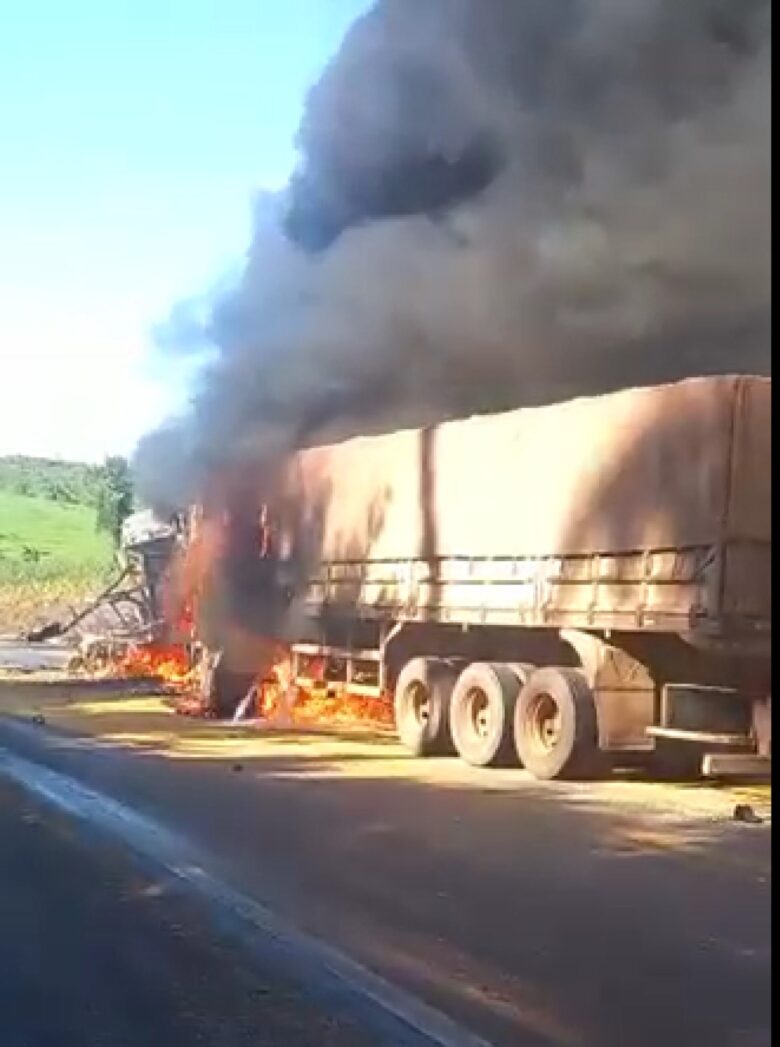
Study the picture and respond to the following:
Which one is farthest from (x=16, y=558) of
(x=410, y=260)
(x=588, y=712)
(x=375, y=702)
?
(x=588, y=712)

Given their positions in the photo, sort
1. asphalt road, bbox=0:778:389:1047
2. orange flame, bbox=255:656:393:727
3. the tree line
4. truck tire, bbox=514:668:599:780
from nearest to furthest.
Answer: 1. asphalt road, bbox=0:778:389:1047
2. truck tire, bbox=514:668:599:780
3. orange flame, bbox=255:656:393:727
4. the tree line

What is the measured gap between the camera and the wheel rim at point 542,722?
15.1m

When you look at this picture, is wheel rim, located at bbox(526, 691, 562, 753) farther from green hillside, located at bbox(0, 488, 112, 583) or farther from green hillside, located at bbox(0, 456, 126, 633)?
green hillside, located at bbox(0, 488, 112, 583)

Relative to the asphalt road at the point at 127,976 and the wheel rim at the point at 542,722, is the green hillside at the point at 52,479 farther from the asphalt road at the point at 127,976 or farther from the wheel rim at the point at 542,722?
the asphalt road at the point at 127,976

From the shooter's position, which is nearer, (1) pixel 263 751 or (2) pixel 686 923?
(2) pixel 686 923

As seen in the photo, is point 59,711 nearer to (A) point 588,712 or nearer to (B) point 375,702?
(B) point 375,702

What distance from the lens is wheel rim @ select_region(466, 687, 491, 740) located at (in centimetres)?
1619

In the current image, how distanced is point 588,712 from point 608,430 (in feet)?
6.95

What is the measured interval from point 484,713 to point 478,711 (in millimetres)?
147

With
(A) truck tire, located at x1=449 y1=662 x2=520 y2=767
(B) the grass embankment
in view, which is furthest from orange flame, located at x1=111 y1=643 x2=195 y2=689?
(B) the grass embankment

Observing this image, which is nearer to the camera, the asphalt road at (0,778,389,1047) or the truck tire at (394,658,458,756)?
the asphalt road at (0,778,389,1047)

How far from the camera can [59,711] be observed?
22.6 metres

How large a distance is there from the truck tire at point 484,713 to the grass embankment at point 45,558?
34621mm

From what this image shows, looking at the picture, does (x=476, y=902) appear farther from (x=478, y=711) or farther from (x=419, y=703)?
(x=419, y=703)
